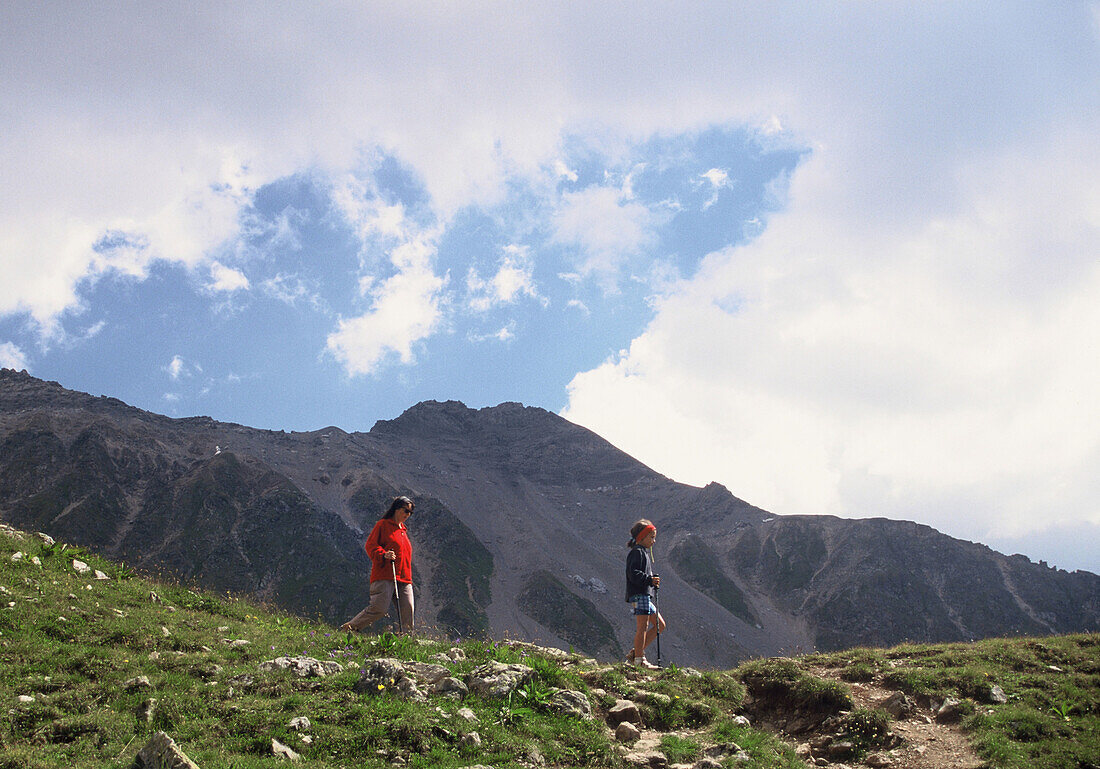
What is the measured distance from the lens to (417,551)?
152 m

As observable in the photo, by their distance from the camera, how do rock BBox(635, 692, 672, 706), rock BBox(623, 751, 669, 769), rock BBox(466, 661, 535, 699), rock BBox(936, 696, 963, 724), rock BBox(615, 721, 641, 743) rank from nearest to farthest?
rock BBox(623, 751, 669, 769), rock BBox(615, 721, 641, 743), rock BBox(466, 661, 535, 699), rock BBox(936, 696, 963, 724), rock BBox(635, 692, 672, 706)

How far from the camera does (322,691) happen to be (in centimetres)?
938

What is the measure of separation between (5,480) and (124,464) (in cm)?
2084

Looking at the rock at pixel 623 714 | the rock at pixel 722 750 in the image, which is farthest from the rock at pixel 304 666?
the rock at pixel 722 750

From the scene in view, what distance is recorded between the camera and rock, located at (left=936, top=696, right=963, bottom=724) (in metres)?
10.6

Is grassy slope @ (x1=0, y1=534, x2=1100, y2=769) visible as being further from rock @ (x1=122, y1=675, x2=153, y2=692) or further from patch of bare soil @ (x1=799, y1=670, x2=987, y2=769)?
patch of bare soil @ (x1=799, y1=670, x2=987, y2=769)

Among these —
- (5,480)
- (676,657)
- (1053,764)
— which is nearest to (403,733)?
(1053,764)

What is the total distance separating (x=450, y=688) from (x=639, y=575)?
5381 millimetres

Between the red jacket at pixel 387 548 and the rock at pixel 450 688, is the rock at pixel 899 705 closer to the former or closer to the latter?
the rock at pixel 450 688

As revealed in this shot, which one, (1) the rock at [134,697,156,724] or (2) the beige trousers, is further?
(2) the beige trousers

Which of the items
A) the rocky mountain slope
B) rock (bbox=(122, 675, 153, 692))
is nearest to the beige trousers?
rock (bbox=(122, 675, 153, 692))

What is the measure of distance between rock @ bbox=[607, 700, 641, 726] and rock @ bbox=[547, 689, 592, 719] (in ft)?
1.23

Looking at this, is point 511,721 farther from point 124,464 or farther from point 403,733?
point 124,464

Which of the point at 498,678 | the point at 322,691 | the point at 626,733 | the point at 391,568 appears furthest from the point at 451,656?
the point at 626,733
